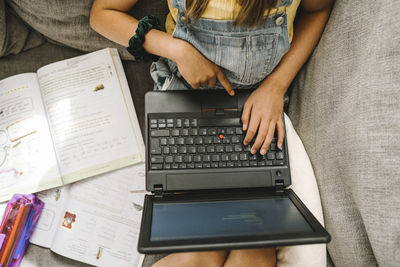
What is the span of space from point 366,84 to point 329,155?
18 cm

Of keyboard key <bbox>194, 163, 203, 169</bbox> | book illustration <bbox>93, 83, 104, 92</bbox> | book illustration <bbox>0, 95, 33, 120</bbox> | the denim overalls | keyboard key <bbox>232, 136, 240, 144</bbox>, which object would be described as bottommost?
keyboard key <bbox>194, 163, 203, 169</bbox>

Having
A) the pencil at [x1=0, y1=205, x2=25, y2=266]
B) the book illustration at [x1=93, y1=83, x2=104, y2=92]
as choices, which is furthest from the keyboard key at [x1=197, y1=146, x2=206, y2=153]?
the pencil at [x1=0, y1=205, x2=25, y2=266]

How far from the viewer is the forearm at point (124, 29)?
0.67m

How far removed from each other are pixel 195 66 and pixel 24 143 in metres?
0.61

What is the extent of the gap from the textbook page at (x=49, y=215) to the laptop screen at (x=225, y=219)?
1.41 ft

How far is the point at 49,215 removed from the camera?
34.6 inches

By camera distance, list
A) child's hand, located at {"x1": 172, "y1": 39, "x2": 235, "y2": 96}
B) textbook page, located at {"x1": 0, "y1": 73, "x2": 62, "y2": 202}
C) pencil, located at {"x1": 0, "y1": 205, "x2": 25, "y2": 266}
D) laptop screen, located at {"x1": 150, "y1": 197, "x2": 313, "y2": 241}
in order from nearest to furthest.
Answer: laptop screen, located at {"x1": 150, "y1": 197, "x2": 313, "y2": 241}
child's hand, located at {"x1": 172, "y1": 39, "x2": 235, "y2": 96}
pencil, located at {"x1": 0, "y1": 205, "x2": 25, "y2": 266}
textbook page, located at {"x1": 0, "y1": 73, "x2": 62, "y2": 202}

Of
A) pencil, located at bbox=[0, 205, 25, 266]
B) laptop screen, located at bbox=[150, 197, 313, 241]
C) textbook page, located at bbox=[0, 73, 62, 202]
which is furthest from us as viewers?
textbook page, located at bbox=[0, 73, 62, 202]

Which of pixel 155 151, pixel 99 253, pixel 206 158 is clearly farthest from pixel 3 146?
pixel 206 158

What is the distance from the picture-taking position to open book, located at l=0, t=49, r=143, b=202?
882 millimetres

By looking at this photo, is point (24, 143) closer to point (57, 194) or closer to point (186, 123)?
point (57, 194)

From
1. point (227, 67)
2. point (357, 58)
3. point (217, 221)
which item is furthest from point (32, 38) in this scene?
point (357, 58)

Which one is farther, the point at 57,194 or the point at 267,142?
the point at 57,194

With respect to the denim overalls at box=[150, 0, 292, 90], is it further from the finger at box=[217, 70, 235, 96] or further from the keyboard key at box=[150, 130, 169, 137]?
the keyboard key at box=[150, 130, 169, 137]
